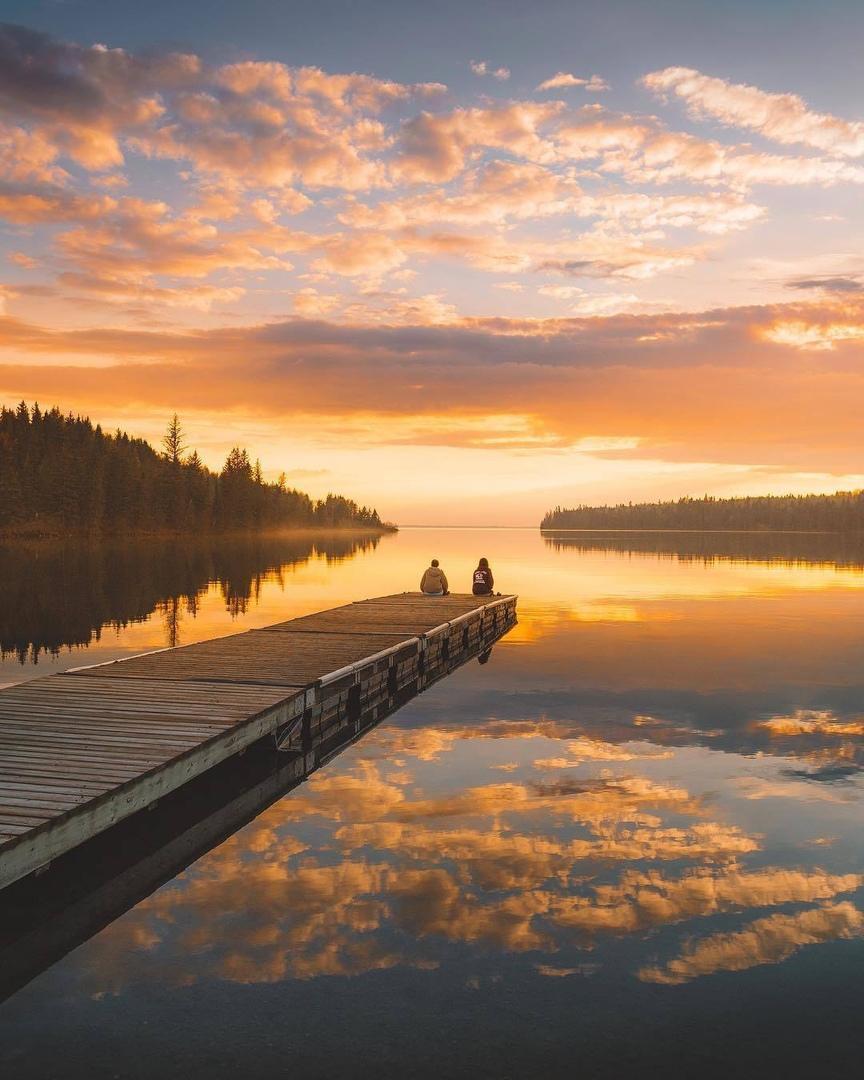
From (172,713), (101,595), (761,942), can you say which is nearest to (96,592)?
(101,595)

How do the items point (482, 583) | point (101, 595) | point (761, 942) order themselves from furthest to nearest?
point (101, 595), point (482, 583), point (761, 942)

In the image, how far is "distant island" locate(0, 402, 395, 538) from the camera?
124125 millimetres

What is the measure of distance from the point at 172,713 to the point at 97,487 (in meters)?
126

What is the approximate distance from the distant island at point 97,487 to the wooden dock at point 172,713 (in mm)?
112080

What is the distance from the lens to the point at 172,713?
1323 centimetres

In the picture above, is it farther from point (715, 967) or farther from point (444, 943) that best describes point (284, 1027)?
point (715, 967)

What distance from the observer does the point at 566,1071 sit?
6.30 metres

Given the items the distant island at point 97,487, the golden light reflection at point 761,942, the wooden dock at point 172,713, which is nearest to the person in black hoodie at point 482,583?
the wooden dock at point 172,713

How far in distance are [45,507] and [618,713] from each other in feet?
407

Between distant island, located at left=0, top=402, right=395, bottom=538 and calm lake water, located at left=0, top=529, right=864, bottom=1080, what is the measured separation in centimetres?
12027

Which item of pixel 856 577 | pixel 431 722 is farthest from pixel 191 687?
pixel 856 577

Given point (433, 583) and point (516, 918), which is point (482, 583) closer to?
point (433, 583)

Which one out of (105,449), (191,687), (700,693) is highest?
(105,449)

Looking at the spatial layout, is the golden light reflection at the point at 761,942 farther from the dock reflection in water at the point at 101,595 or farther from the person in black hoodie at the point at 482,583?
the person in black hoodie at the point at 482,583
